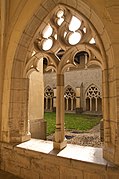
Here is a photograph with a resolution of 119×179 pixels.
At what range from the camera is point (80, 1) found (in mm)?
1765

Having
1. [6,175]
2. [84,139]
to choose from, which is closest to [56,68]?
[6,175]

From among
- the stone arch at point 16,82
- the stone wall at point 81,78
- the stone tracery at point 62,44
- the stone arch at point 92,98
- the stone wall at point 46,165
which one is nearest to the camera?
the stone wall at point 46,165

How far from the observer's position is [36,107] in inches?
132

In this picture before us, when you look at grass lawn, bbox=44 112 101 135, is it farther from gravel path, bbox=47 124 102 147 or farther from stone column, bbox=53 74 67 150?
stone column, bbox=53 74 67 150

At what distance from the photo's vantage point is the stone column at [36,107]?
3205 millimetres

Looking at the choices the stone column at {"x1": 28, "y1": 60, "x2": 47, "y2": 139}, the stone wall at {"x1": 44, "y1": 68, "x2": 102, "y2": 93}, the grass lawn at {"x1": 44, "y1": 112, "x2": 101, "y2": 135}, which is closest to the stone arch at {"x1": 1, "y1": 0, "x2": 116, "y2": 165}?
the stone column at {"x1": 28, "y1": 60, "x2": 47, "y2": 139}

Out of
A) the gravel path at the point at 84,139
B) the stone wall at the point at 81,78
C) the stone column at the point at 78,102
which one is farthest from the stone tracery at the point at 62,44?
the stone wall at the point at 81,78

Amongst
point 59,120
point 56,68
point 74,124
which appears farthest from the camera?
point 74,124

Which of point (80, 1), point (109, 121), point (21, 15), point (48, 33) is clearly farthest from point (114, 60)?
point (21, 15)

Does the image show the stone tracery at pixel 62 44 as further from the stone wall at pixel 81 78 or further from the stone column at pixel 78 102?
the stone wall at pixel 81 78

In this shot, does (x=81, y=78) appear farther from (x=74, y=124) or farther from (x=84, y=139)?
(x=84, y=139)

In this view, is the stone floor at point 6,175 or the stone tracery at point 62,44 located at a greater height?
the stone tracery at point 62,44

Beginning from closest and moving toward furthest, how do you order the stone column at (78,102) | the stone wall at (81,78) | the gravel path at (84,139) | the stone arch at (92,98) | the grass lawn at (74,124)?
1. the gravel path at (84,139)
2. the grass lawn at (74,124)
3. the stone column at (78,102)
4. the stone arch at (92,98)
5. the stone wall at (81,78)

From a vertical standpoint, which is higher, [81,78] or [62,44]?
[81,78]
